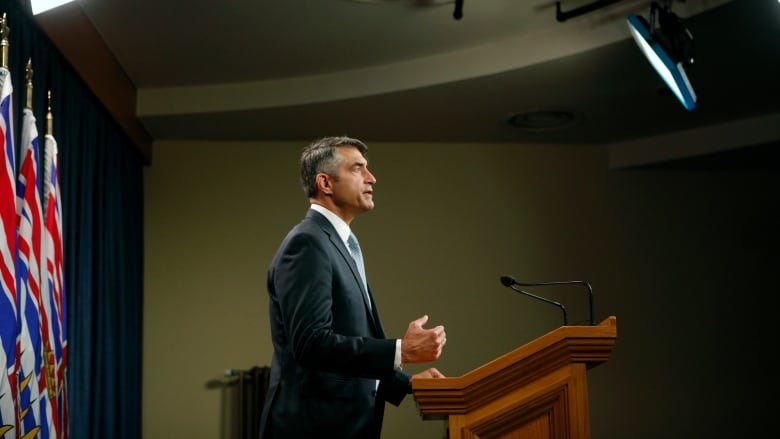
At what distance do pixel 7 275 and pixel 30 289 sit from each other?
29 cm

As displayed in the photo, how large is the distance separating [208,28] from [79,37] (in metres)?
A: 0.64

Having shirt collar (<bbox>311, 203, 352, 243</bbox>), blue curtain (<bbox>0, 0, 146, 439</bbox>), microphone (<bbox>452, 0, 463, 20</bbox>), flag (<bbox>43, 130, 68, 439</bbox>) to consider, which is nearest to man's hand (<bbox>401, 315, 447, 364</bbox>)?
shirt collar (<bbox>311, 203, 352, 243</bbox>)

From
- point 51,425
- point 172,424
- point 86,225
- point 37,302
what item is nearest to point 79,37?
point 86,225

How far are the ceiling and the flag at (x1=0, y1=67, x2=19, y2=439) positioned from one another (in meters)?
0.80

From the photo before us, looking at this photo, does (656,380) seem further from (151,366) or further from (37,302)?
(37,302)

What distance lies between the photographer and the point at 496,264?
6000mm

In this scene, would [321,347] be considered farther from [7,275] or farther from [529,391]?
[7,275]

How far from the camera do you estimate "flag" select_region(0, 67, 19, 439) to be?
2932 mm

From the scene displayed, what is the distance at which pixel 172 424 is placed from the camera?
5.52 meters

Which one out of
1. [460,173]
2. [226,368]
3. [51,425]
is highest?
[460,173]

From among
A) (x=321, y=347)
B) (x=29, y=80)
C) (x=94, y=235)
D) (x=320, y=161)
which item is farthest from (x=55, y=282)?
(x=321, y=347)

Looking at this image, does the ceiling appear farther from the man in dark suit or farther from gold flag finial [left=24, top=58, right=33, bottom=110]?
the man in dark suit

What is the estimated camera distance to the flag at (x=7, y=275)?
293 centimetres

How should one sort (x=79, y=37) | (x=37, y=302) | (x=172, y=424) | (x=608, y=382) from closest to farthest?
1. (x=37, y=302)
2. (x=79, y=37)
3. (x=172, y=424)
4. (x=608, y=382)
